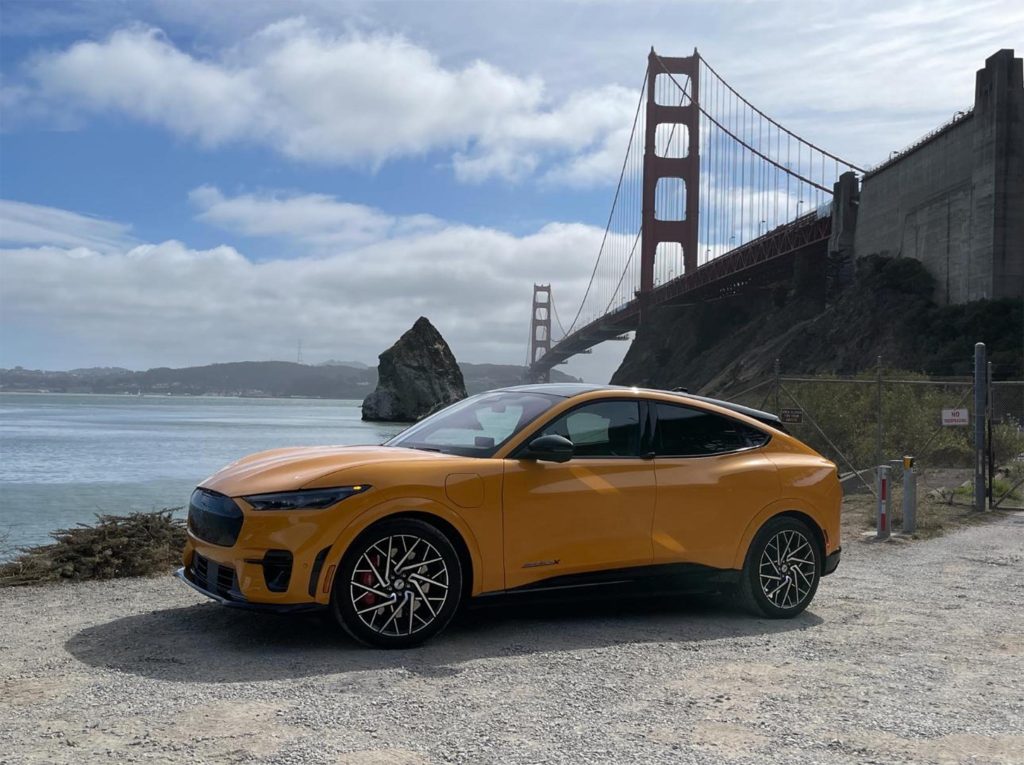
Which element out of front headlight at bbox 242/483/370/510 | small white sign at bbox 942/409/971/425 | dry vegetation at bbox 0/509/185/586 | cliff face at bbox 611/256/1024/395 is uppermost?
cliff face at bbox 611/256/1024/395

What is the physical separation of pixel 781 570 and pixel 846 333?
5287 centimetres

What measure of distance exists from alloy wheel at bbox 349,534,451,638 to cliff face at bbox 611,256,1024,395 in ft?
137

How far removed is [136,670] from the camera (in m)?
A: 4.84

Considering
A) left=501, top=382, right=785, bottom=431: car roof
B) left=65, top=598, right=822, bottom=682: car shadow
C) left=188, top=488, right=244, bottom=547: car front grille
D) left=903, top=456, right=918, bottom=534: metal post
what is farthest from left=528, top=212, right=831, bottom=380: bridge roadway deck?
left=188, top=488, right=244, bottom=547: car front grille

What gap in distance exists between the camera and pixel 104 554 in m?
8.15

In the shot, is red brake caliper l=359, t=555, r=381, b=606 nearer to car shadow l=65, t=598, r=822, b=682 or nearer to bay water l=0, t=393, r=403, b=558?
car shadow l=65, t=598, r=822, b=682

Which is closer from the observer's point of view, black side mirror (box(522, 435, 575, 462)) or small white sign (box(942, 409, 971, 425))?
black side mirror (box(522, 435, 575, 462))

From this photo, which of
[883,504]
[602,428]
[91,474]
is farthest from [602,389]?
[91,474]

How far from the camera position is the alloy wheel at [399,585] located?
5.18 meters

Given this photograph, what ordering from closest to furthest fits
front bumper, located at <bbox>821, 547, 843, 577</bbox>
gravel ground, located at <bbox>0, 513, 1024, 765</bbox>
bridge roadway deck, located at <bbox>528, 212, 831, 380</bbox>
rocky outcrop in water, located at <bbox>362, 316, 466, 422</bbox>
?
gravel ground, located at <bbox>0, 513, 1024, 765</bbox> → front bumper, located at <bbox>821, 547, 843, 577</bbox> → bridge roadway deck, located at <bbox>528, 212, 831, 380</bbox> → rocky outcrop in water, located at <bbox>362, 316, 466, 422</bbox>

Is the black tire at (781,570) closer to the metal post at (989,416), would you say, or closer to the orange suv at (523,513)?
the orange suv at (523,513)

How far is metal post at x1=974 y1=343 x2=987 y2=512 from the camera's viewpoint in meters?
13.9

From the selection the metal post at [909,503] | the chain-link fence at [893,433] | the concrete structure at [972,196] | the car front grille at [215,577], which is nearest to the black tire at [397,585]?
the car front grille at [215,577]

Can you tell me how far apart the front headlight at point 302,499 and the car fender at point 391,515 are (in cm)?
15
